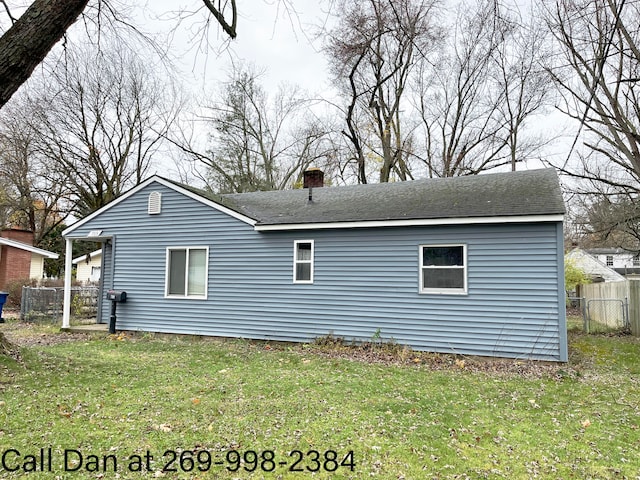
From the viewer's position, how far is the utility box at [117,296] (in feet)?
36.8

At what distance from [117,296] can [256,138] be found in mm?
15341

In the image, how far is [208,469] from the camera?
358 cm

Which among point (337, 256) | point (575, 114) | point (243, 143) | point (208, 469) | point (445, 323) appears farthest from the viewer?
point (243, 143)

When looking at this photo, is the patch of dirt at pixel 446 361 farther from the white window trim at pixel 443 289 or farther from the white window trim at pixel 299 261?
the white window trim at pixel 299 261

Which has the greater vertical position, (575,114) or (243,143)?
(243,143)

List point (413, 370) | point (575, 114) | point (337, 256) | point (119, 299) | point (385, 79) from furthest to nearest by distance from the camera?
1. point (385, 79)
2. point (575, 114)
3. point (119, 299)
4. point (337, 256)
5. point (413, 370)

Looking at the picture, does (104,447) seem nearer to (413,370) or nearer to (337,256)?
(413,370)

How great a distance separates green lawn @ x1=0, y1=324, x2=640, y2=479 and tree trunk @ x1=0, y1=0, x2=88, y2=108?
361cm

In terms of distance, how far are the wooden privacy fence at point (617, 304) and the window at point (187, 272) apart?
1159cm

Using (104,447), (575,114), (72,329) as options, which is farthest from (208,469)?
(575,114)

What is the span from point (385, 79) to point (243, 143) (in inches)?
346

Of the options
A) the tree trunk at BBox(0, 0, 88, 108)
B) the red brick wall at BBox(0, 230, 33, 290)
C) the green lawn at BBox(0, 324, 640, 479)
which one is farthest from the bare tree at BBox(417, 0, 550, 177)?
the red brick wall at BBox(0, 230, 33, 290)

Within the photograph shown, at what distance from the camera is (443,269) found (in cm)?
871

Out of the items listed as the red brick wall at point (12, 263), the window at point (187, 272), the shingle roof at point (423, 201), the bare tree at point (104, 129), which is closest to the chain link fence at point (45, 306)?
the window at point (187, 272)
